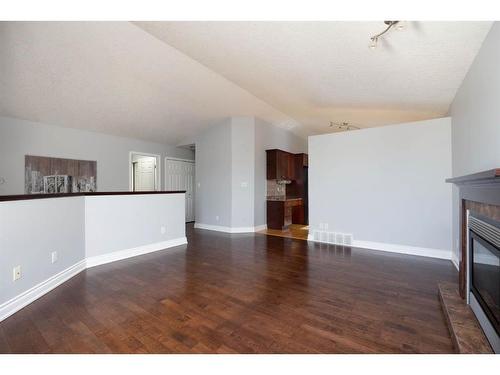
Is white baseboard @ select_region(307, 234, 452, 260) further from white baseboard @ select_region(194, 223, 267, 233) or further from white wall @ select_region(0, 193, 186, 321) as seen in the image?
white wall @ select_region(0, 193, 186, 321)

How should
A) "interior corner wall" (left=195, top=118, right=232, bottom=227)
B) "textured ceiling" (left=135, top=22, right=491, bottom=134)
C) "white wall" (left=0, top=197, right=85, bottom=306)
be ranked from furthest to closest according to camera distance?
"interior corner wall" (left=195, top=118, right=232, bottom=227)
"textured ceiling" (left=135, top=22, right=491, bottom=134)
"white wall" (left=0, top=197, right=85, bottom=306)

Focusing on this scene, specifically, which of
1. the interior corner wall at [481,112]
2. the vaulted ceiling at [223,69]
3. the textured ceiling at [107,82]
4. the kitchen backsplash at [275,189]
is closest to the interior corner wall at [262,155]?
the kitchen backsplash at [275,189]

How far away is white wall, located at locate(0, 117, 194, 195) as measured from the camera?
13.2 ft

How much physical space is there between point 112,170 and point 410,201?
248 inches

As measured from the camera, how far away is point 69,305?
2203 millimetres

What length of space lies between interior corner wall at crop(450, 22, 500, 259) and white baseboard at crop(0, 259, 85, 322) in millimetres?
4211

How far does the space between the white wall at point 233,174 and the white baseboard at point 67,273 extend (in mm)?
1664

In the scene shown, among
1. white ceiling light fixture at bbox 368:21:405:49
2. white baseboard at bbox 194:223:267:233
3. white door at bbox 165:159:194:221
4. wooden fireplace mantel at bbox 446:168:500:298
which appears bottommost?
white baseboard at bbox 194:223:267:233

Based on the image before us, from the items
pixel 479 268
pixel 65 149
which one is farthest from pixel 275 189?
pixel 479 268

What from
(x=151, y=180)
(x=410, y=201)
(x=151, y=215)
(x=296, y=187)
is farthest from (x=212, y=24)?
(x=296, y=187)

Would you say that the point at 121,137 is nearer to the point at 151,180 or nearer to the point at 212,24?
the point at 151,180

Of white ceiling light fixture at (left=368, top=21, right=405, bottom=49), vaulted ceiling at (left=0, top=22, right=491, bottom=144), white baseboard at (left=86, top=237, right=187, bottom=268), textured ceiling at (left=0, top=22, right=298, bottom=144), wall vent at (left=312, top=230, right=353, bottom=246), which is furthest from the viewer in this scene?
wall vent at (left=312, top=230, right=353, bottom=246)

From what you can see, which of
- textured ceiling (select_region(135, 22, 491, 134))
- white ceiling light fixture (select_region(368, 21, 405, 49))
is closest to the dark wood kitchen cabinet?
textured ceiling (select_region(135, 22, 491, 134))

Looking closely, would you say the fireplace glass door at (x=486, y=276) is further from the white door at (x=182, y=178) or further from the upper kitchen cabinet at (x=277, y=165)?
the white door at (x=182, y=178)
